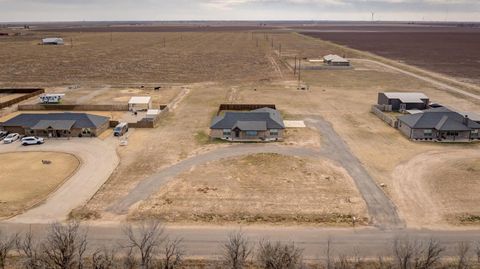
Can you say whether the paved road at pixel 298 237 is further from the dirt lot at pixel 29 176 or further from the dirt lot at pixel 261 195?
the dirt lot at pixel 29 176

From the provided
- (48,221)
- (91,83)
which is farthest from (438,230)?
(91,83)

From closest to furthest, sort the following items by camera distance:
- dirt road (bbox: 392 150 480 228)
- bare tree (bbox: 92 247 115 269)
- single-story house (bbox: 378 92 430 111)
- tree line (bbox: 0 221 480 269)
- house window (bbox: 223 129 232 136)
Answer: tree line (bbox: 0 221 480 269) → bare tree (bbox: 92 247 115 269) → dirt road (bbox: 392 150 480 228) → house window (bbox: 223 129 232 136) → single-story house (bbox: 378 92 430 111)

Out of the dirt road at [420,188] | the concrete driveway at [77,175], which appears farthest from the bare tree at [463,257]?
the concrete driveway at [77,175]

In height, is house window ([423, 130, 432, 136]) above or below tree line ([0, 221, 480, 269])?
above

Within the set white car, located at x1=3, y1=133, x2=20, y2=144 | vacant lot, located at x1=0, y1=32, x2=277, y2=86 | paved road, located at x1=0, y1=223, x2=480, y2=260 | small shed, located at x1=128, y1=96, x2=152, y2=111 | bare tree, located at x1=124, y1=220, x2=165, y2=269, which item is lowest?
paved road, located at x1=0, y1=223, x2=480, y2=260

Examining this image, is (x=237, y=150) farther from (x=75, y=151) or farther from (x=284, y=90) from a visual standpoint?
(x=284, y=90)

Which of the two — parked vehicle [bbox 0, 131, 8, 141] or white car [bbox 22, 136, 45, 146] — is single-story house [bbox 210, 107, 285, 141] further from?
parked vehicle [bbox 0, 131, 8, 141]

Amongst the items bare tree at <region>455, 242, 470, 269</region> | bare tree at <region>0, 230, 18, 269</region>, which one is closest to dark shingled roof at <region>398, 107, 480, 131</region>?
bare tree at <region>455, 242, 470, 269</region>
